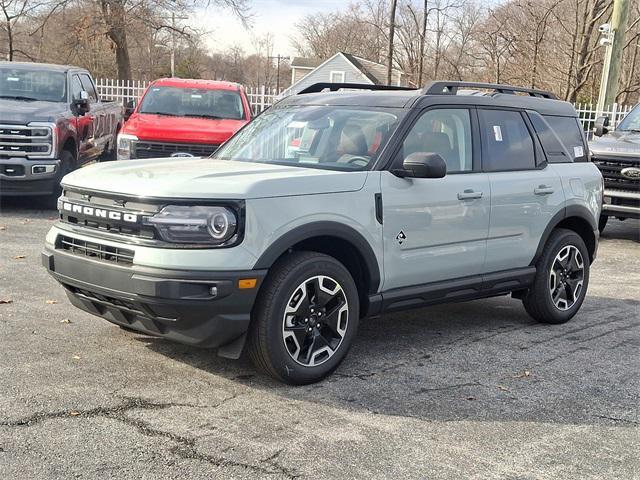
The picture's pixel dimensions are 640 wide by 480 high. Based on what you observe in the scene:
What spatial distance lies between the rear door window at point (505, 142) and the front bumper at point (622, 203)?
17.0 feet

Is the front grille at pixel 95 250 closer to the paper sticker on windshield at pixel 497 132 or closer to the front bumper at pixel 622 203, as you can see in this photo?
the paper sticker on windshield at pixel 497 132

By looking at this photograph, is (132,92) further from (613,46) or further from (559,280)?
(559,280)

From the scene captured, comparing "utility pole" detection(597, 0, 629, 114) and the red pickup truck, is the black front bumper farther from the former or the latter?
"utility pole" detection(597, 0, 629, 114)

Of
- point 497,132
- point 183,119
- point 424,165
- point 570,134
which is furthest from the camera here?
point 183,119

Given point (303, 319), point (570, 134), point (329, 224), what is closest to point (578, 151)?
point (570, 134)

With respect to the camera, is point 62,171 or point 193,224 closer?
point 193,224

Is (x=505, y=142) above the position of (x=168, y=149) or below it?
above

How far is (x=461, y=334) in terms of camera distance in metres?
5.80

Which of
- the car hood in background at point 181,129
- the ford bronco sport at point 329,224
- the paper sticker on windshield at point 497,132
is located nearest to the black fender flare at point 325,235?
the ford bronco sport at point 329,224

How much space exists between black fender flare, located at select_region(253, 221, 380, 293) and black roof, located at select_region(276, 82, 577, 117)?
1.12 m

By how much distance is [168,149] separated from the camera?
1051 cm

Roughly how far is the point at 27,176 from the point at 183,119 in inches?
92.6

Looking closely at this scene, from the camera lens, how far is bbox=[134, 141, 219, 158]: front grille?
1043 centimetres

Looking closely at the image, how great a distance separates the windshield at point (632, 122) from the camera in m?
11.4
